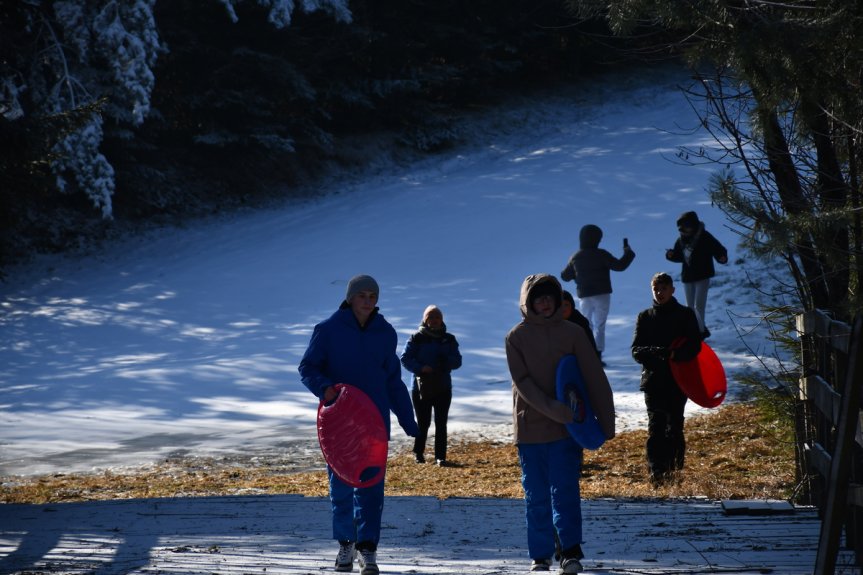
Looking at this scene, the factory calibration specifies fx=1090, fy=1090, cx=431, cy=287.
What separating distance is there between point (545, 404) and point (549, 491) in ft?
1.86

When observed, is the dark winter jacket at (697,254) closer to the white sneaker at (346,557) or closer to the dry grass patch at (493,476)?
the dry grass patch at (493,476)

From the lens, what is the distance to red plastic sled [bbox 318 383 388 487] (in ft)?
21.2

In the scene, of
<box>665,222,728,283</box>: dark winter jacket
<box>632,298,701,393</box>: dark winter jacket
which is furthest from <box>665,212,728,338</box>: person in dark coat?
<box>632,298,701,393</box>: dark winter jacket

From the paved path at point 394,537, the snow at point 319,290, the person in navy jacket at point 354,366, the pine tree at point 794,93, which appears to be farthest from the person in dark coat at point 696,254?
the person in navy jacket at point 354,366

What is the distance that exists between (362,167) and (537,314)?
966 inches

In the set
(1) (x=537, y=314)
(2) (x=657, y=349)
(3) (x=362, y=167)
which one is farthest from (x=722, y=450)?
(3) (x=362, y=167)

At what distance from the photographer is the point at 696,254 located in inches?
591

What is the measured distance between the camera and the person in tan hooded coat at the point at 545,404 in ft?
20.5

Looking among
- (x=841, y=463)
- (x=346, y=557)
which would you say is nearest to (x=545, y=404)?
(x=346, y=557)

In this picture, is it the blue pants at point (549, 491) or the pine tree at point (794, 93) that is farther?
the blue pants at point (549, 491)

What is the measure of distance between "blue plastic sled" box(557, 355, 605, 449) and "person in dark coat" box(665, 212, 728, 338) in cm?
902

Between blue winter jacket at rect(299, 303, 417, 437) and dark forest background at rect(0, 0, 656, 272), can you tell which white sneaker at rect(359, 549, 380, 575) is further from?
dark forest background at rect(0, 0, 656, 272)

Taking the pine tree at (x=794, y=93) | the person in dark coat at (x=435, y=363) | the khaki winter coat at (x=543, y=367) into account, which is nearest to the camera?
the pine tree at (x=794, y=93)

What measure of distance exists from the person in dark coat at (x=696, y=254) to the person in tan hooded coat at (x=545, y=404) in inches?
352
